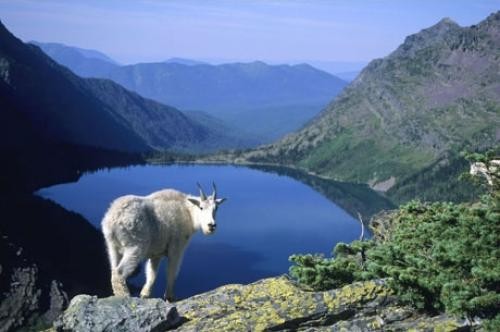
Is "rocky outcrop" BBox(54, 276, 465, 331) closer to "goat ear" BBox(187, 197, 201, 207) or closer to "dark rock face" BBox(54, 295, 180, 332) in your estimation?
"dark rock face" BBox(54, 295, 180, 332)

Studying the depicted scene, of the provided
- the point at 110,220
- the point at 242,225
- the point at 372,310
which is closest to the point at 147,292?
the point at 110,220

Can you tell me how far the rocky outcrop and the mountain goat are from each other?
67.1 inches

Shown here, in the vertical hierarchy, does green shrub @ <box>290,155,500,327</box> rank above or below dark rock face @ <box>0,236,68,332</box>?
above

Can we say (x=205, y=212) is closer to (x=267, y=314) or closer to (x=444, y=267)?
(x=267, y=314)

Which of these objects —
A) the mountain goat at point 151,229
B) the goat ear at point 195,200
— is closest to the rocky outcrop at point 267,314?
the mountain goat at point 151,229

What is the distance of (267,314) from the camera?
1147 centimetres

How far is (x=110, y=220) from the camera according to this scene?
43.0ft

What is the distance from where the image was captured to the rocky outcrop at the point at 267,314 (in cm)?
1106

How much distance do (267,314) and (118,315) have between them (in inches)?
110

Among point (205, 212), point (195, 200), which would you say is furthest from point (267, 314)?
point (195, 200)

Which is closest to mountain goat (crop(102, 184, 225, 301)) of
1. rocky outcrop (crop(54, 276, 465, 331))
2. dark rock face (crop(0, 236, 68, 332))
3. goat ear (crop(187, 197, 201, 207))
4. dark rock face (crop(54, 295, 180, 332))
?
goat ear (crop(187, 197, 201, 207))

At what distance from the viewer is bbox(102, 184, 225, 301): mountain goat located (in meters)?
13.1

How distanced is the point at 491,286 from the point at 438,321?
3.66 feet

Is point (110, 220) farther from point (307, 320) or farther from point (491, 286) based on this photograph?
point (491, 286)
